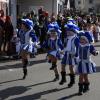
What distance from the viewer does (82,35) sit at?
35.0ft

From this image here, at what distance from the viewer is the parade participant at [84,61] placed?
10.4 meters

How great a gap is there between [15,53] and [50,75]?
17.2 ft

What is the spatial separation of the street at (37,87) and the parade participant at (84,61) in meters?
0.24

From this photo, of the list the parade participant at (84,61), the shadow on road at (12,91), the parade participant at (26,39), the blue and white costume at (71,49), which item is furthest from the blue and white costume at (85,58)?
the parade participant at (26,39)

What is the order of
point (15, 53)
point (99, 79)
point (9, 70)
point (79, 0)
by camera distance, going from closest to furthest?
point (99, 79)
point (9, 70)
point (15, 53)
point (79, 0)

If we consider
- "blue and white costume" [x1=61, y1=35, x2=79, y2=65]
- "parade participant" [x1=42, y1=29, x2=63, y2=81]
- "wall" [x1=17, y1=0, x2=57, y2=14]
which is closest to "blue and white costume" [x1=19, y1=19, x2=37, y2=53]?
"parade participant" [x1=42, y1=29, x2=63, y2=81]

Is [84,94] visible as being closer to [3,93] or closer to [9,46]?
[3,93]

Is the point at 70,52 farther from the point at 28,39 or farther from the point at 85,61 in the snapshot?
the point at 28,39

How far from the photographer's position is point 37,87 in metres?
11.2

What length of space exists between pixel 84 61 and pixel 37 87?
1.51m

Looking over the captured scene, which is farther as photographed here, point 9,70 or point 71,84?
point 9,70

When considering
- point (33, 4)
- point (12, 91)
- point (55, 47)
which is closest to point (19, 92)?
point (12, 91)

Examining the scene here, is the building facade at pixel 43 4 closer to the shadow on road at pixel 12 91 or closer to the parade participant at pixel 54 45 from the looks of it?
the parade participant at pixel 54 45

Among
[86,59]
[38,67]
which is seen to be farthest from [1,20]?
[86,59]
